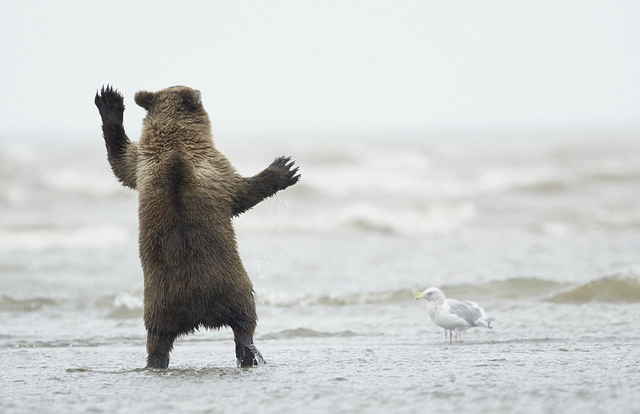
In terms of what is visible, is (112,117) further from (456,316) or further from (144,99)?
(456,316)

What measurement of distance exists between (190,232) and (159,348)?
81cm

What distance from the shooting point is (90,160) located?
41.5m

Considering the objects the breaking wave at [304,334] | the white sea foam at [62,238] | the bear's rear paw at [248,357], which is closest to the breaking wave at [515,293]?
the breaking wave at [304,334]

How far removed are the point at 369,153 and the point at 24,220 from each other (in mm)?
21543

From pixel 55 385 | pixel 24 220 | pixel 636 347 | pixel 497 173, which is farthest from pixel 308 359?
pixel 497 173

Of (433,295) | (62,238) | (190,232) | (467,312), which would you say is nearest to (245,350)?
(190,232)

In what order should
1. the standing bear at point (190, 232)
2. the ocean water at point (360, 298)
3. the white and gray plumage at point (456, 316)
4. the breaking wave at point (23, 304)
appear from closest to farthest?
the ocean water at point (360, 298) < the standing bear at point (190, 232) < the white and gray plumage at point (456, 316) < the breaking wave at point (23, 304)

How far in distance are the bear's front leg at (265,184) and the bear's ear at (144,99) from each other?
35.8 inches

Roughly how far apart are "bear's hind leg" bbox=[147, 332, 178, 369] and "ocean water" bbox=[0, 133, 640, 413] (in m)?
0.12

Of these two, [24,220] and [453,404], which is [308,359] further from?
[24,220]

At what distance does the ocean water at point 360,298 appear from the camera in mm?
Result: 5477

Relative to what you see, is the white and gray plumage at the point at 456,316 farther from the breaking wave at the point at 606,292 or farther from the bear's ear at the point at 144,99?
the bear's ear at the point at 144,99

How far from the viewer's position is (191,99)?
22.3 ft

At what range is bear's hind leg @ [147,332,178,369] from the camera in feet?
21.4
